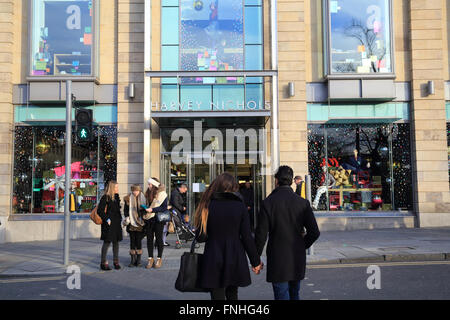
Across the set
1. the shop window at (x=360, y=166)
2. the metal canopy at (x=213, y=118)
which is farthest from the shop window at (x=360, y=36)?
the metal canopy at (x=213, y=118)

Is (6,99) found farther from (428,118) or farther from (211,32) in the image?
(428,118)

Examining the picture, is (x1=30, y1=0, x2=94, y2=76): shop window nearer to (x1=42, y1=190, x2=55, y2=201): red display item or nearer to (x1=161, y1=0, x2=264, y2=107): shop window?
(x1=161, y1=0, x2=264, y2=107): shop window

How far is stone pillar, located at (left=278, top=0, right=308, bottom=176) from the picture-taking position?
46.2 feet

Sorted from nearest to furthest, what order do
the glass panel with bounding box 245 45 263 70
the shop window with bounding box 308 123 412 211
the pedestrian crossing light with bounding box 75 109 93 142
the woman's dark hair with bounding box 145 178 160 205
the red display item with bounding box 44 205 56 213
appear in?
1. the woman's dark hair with bounding box 145 178 160 205
2. the pedestrian crossing light with bounding box 75 109 93 142
3. the red display item with bounding box 44 205 56 213
4. the shop window with bounding box 308 123 412 211
5. the glass panel with bounding box 245 45 263 70

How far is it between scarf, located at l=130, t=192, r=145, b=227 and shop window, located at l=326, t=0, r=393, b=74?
28.6 feet

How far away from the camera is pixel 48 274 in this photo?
26.2 ft

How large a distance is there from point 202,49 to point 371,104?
20.0 feet

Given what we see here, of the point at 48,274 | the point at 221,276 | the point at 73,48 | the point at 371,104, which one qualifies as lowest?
the point at 48,274

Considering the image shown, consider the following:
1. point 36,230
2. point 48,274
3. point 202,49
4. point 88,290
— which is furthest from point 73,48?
point 88,290

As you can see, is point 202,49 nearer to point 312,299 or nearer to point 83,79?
point 83,79

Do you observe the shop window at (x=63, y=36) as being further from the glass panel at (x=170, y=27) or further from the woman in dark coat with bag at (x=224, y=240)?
the woman in dark coat with bag at (x=224, y=240)

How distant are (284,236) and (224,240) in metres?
0.63

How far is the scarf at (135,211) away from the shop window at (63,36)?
7386mm

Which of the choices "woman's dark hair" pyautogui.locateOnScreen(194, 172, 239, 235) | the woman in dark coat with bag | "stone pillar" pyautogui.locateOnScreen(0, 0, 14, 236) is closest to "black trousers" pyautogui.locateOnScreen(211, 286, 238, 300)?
the woman in dark coat with bag
